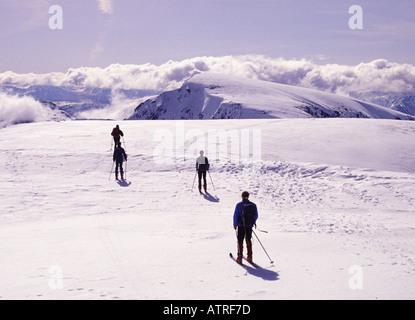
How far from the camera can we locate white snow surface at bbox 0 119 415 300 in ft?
→ 24.7

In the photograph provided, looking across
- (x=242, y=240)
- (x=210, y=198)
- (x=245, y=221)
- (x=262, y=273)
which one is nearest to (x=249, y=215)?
(x=245, y=221)

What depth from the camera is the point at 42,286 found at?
7215mm

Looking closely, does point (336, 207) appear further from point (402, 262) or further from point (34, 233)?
point (34, 233)

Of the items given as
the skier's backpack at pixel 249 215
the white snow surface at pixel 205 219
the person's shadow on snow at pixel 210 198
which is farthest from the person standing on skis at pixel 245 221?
the person's shadow on snow at pixel 210 198

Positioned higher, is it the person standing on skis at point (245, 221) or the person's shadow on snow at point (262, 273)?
the person standing on skis at point (245, 221)

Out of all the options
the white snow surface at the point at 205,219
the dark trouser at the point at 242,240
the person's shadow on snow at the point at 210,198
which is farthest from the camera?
the person's shadow on snow at the point at 210,198

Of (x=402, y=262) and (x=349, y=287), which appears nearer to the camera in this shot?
(x=349, y=287)

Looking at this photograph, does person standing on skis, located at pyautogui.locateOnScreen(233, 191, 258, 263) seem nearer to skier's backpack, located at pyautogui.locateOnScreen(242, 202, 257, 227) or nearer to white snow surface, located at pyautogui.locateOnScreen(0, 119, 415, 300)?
skier's backpack, located at pyautogui.locateOnScreen(242, 202, 257, 227)

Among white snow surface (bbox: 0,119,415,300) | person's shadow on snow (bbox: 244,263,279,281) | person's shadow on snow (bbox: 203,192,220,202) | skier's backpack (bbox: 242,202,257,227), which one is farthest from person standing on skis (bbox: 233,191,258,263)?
person's shadow on snow (bbox: 203,192,220,202)

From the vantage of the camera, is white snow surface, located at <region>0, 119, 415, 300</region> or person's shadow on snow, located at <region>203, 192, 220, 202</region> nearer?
white snow surface, located at <region>0, 119, 415, 300</region>

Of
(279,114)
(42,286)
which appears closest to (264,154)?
(42,286)

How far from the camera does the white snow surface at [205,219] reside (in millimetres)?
7535

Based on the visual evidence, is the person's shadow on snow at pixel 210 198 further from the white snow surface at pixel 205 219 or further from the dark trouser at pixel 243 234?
the dark trouser at pixel 243 234

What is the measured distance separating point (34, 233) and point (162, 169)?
10.1 m
